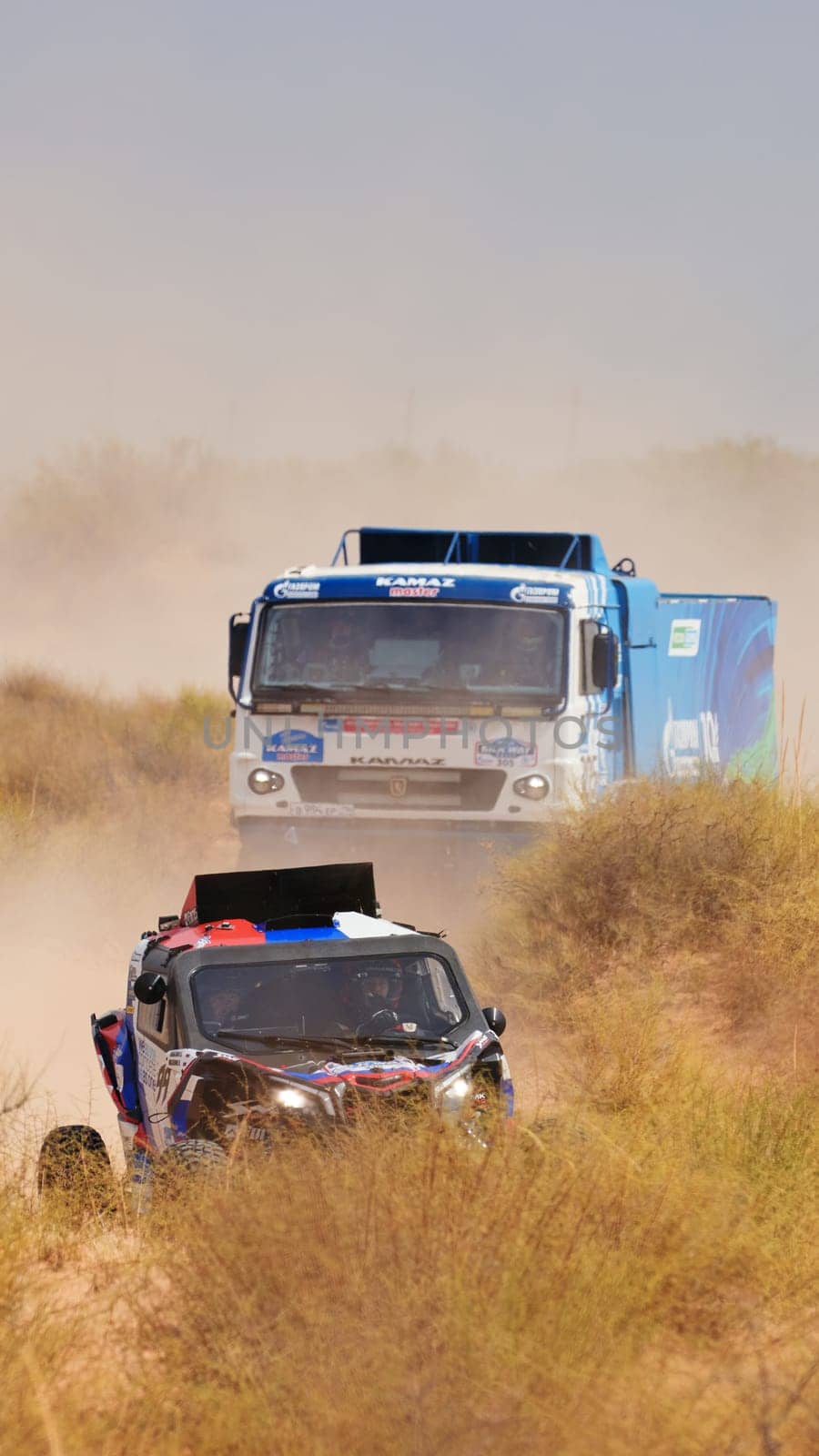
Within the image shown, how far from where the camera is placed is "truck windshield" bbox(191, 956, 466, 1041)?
22.2 ft

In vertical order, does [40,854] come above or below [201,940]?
below

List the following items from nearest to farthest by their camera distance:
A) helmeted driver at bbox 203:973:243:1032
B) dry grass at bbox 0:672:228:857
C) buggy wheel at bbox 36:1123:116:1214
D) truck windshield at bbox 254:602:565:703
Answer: buggy wheel at bbox 36:1123:116:1214
helmeted driver at bbox 203:973:243:1032
truck windshield at bbox 254:602:565:703
dry grass at bbox 0:672:228:857

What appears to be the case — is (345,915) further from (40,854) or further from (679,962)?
(40,854)

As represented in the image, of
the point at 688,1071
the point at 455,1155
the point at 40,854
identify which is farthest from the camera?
the point at 40,854

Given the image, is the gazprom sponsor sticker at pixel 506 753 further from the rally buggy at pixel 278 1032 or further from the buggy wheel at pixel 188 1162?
the buggy wheel at pixel 188 1162

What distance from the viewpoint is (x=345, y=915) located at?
7500 mm

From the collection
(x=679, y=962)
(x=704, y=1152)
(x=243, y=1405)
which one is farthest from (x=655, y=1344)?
(x=679, y=962)

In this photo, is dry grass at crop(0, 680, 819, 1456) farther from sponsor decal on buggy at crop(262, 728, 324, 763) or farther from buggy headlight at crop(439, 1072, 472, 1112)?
sponsor decal on buggy at crop(262, 728, 324, 763)

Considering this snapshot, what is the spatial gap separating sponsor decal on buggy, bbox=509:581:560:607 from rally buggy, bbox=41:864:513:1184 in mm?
5081

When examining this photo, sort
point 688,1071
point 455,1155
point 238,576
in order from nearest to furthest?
1. point 455,1155
2. point 688,1071
3. point 238,576

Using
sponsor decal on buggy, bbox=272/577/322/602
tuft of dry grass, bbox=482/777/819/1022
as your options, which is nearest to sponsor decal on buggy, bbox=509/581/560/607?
sponsor decal on buggy, bbox=272/577/322/602

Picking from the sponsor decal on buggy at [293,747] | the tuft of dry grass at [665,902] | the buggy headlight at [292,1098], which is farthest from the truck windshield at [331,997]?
the sponsor decal on buggy at [293,747]

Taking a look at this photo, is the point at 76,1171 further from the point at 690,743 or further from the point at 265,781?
the point at 690,743

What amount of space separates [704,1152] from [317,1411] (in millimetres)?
2911
